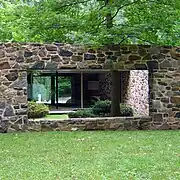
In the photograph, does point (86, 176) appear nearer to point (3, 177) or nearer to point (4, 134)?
point (3, 177)

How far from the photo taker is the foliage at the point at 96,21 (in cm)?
1075

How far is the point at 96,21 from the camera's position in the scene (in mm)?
11148

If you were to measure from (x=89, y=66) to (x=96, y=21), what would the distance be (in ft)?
5.28

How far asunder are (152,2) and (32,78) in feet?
21.3

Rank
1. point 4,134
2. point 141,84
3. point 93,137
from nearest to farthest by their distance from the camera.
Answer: point 93,137
point 4,134
point 141,84

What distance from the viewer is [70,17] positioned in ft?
37.1

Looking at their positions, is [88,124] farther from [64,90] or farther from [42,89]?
[64,90]

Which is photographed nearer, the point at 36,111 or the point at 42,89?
the point at 36,111

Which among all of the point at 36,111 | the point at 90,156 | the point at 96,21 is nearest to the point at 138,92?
the point at 36,111

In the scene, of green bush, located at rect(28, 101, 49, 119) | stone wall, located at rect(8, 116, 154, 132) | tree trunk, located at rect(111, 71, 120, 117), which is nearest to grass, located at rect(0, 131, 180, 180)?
stone wall, located at rect(8, 116, 154, 132)

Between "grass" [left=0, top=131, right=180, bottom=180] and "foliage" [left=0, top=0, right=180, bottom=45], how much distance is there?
323 cm

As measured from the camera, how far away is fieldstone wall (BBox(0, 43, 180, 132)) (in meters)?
9.96

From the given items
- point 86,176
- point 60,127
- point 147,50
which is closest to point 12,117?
point 60,127

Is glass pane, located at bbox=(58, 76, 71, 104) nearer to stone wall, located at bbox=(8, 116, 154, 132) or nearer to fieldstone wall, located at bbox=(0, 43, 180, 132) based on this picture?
fieldstone wall, located at bbox=(0, 43, 180, 132)
